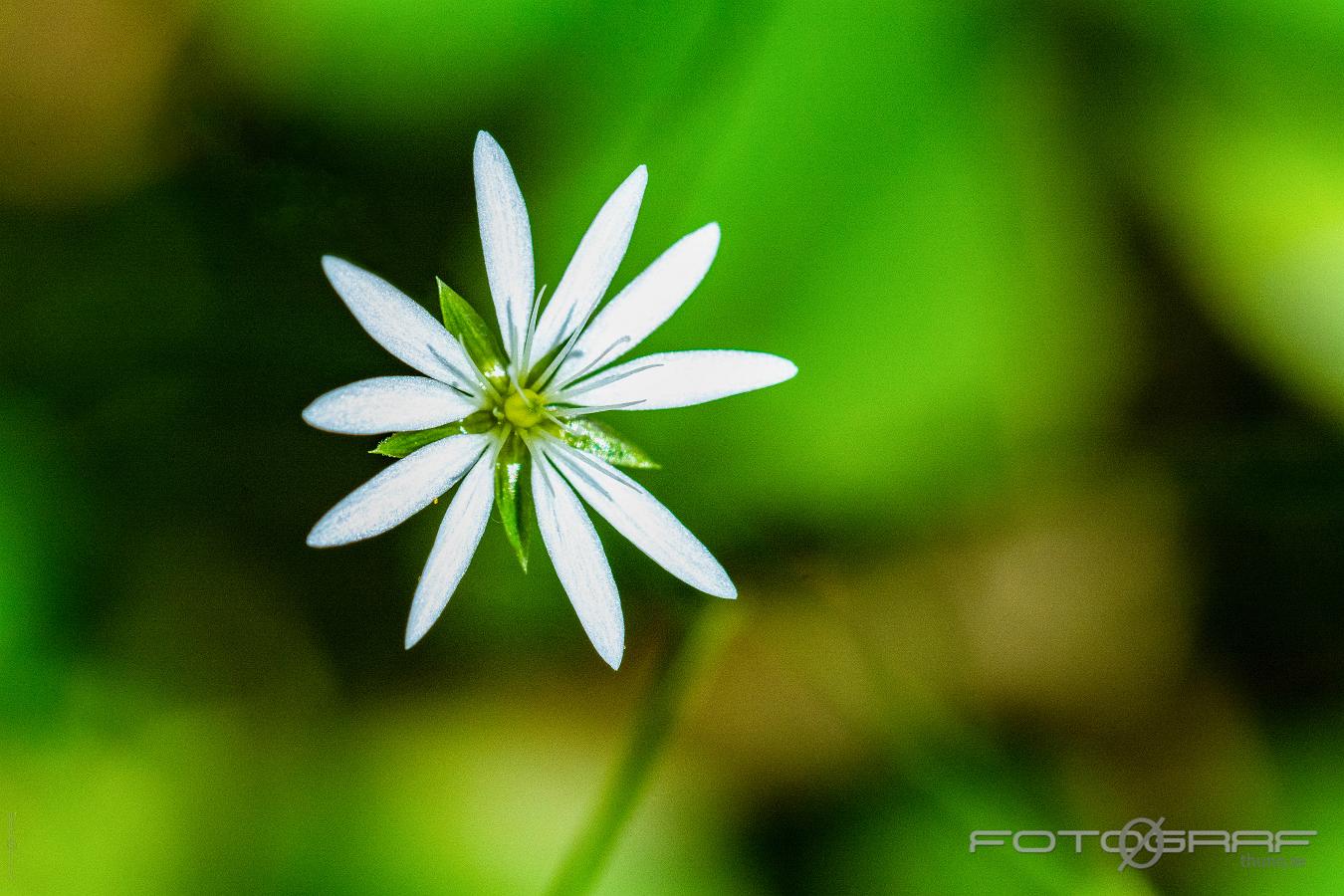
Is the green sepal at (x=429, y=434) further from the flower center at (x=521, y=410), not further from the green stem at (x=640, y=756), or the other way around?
the green stem at (x=640, y=756)

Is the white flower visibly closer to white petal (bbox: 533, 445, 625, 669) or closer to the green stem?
white petal (bbox: 533, 445, 625, 669)

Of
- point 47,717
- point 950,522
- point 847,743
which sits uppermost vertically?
point 950,522

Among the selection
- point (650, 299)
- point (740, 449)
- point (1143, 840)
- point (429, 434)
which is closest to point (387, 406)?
point (429, 434)

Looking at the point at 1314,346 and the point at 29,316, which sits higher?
the point at 1314,346

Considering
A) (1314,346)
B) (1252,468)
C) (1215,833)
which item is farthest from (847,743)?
(1314,346)

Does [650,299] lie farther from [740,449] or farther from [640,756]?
[640,756]

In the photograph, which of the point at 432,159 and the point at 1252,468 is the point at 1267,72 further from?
the point at 432,159

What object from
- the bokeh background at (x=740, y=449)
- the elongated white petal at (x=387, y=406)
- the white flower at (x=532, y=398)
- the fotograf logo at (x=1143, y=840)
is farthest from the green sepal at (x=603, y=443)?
the fotograf logo at (x=1143, y=840)

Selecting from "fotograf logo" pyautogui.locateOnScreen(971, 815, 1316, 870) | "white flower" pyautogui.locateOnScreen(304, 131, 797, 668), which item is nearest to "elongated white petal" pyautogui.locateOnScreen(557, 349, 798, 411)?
"white flower" pyautogui.locateOnScreen(304, 131, 797, 668)
